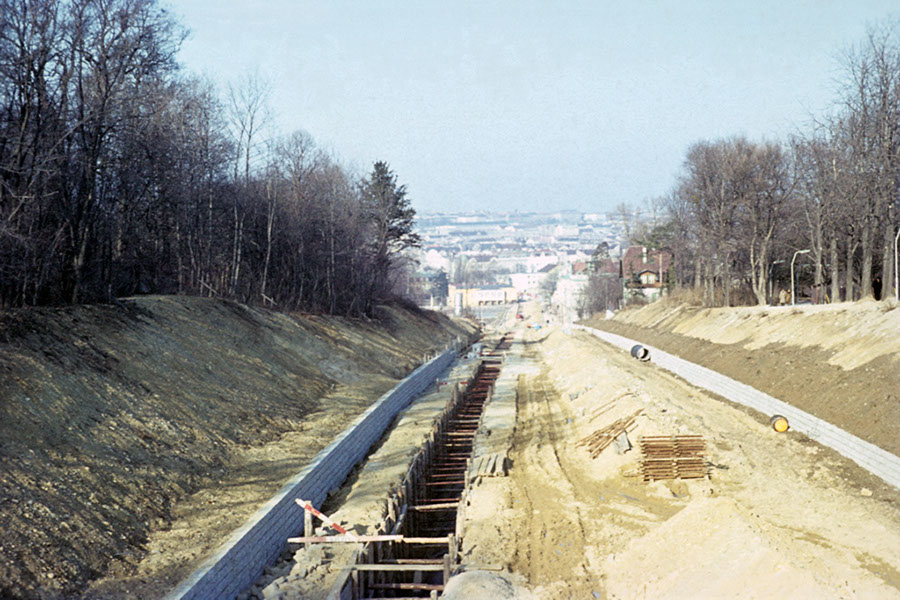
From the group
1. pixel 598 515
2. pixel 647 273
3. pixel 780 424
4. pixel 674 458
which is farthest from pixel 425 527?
pixel 647 273

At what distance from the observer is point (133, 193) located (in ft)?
91.3

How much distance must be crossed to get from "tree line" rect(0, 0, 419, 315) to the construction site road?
1267 cm

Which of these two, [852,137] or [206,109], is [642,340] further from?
[206,109]

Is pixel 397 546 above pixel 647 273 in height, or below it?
below

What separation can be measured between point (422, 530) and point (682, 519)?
7.25m

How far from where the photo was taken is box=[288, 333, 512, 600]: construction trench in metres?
13.2

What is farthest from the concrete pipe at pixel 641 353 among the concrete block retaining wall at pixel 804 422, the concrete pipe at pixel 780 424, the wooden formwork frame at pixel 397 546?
the wooden formwork frame at pixel 397 546

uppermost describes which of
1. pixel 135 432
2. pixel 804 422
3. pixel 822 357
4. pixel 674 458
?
pixel 822 357

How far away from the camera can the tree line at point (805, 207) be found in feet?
114

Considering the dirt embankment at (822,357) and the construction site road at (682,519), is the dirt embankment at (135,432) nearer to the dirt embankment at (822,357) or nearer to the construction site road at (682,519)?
the construction site road at (682,519)

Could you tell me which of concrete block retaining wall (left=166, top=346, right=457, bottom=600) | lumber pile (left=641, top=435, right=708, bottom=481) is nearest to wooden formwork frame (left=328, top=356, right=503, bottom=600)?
concrete block retaining wall (left=166, top=346, right=457, bottom=600)

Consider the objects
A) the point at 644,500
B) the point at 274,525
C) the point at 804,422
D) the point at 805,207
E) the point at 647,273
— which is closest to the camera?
the point at 274,525

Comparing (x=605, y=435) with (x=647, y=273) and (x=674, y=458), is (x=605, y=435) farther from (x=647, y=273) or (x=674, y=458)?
(x=647, y=273)

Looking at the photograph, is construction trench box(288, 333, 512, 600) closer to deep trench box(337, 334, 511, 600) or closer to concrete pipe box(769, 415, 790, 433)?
deep trench box(337, 334, 511, 600)
